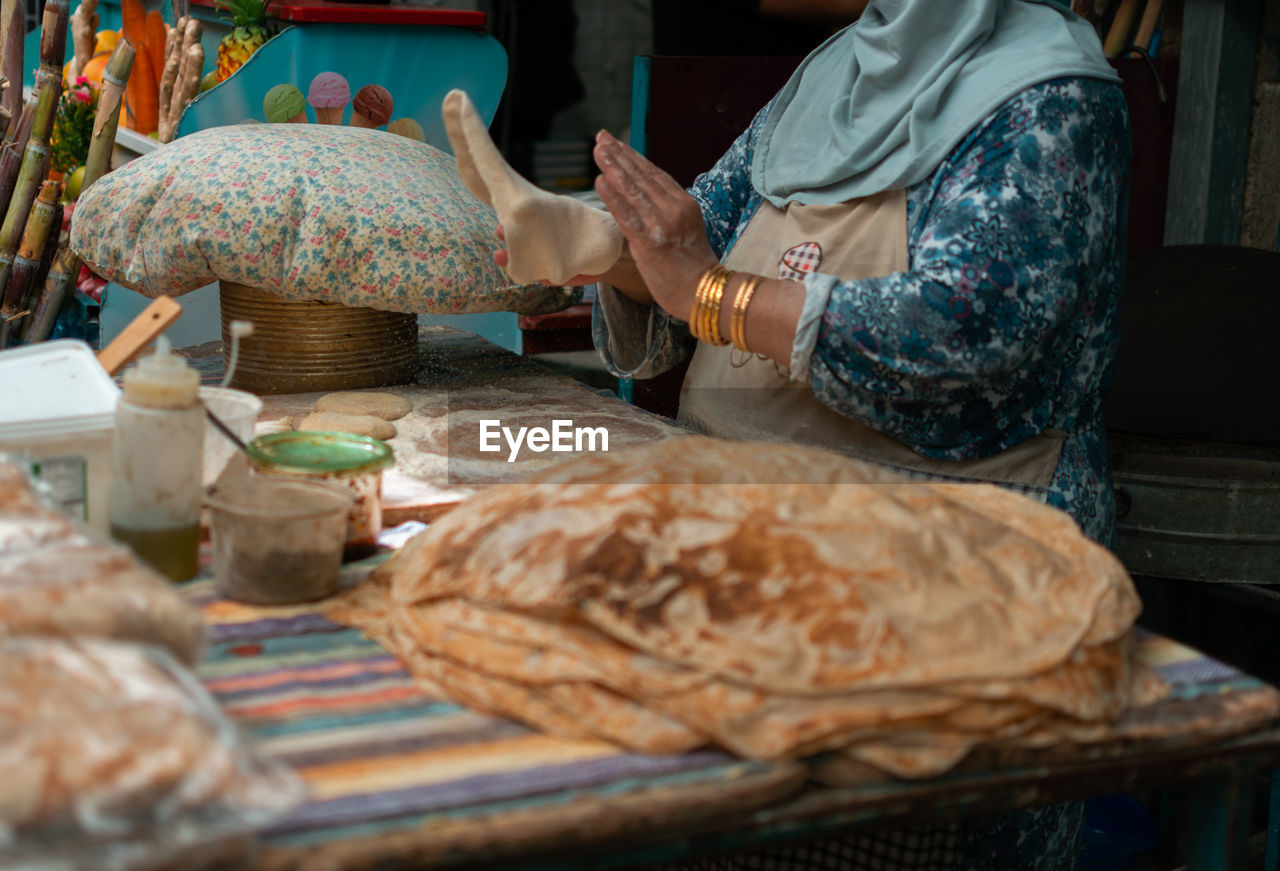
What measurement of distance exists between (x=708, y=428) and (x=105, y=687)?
1.36m

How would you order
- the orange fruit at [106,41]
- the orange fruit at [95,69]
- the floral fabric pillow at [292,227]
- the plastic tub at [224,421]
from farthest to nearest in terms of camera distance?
the orange fruit at [106,41] → the orange fruit at [95,69] → the floral fabric pillow at [292,227] → the plastic tub at [224,421]

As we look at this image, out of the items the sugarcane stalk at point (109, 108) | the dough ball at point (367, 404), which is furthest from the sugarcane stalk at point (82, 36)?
the dough ball at point (367, 404)

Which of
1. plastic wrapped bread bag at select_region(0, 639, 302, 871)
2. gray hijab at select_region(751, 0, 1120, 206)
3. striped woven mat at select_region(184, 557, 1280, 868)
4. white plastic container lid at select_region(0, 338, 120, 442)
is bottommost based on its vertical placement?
striped woven mat at select_region(184, 557, 1280, 868)

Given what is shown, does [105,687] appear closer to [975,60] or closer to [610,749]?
[610,749]

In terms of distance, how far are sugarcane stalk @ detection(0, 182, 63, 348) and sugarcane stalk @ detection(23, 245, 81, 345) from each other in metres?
0.05

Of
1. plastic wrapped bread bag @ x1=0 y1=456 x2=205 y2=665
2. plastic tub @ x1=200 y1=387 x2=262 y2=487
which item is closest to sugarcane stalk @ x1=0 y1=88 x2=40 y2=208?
plastic tub @ x1=200 y1=387 x2=262 y2=487

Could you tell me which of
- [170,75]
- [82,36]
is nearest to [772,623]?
[170,75]

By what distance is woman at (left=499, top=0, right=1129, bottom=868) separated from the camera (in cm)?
159

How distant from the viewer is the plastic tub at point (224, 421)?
1.49 meters

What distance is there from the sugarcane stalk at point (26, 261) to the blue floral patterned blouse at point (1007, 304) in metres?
2.07

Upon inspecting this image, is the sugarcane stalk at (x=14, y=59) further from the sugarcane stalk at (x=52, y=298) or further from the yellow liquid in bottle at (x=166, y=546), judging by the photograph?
the yellow liquid in bottle at (x=166, y=546)

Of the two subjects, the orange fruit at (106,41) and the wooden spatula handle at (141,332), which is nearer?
the wooden spatula handle at (141,332)

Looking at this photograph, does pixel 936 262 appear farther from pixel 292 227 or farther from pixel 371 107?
pixel 371 107

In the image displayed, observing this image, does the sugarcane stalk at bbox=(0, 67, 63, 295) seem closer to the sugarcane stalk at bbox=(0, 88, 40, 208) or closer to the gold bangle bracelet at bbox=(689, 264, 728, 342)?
the sugarcane stalk at bbox=(0, 88, 40, 208)
